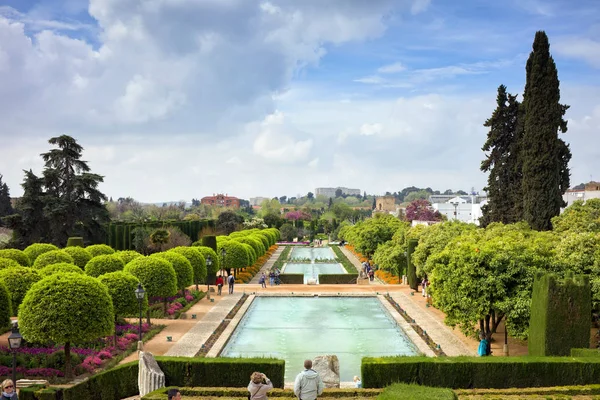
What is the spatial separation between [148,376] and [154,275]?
36.5ft

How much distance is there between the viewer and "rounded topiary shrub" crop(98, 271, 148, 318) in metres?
19.7

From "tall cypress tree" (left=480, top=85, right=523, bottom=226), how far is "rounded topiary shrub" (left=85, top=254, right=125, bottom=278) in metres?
25.1

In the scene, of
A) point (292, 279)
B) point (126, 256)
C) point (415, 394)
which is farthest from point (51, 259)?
point (415, 394)

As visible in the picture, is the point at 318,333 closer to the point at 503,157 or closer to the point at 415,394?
the point at 415,394

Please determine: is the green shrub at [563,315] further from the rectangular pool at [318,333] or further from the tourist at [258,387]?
the tourist at [258,387]

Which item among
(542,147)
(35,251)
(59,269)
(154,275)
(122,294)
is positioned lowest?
(122,294)

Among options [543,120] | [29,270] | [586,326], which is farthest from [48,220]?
[586,326]

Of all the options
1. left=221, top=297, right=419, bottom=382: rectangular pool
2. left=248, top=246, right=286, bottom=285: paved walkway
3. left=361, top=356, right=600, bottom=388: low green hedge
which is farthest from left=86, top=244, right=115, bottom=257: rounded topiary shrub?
left=361, top=356, right=600, bottom=388: low green hedge

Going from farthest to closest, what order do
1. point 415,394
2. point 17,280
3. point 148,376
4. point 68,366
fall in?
point 17,280 → point 68,366 → point 148,376 → point 415,394

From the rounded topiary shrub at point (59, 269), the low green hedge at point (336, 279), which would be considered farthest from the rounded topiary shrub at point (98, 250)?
the low green hedge at point (336, 279)

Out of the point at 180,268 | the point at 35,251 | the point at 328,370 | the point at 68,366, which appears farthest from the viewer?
the point at 35,251

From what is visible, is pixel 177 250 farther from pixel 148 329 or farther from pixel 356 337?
pixel 356 337

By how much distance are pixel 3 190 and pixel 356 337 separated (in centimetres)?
7207

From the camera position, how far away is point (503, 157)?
125 feet
